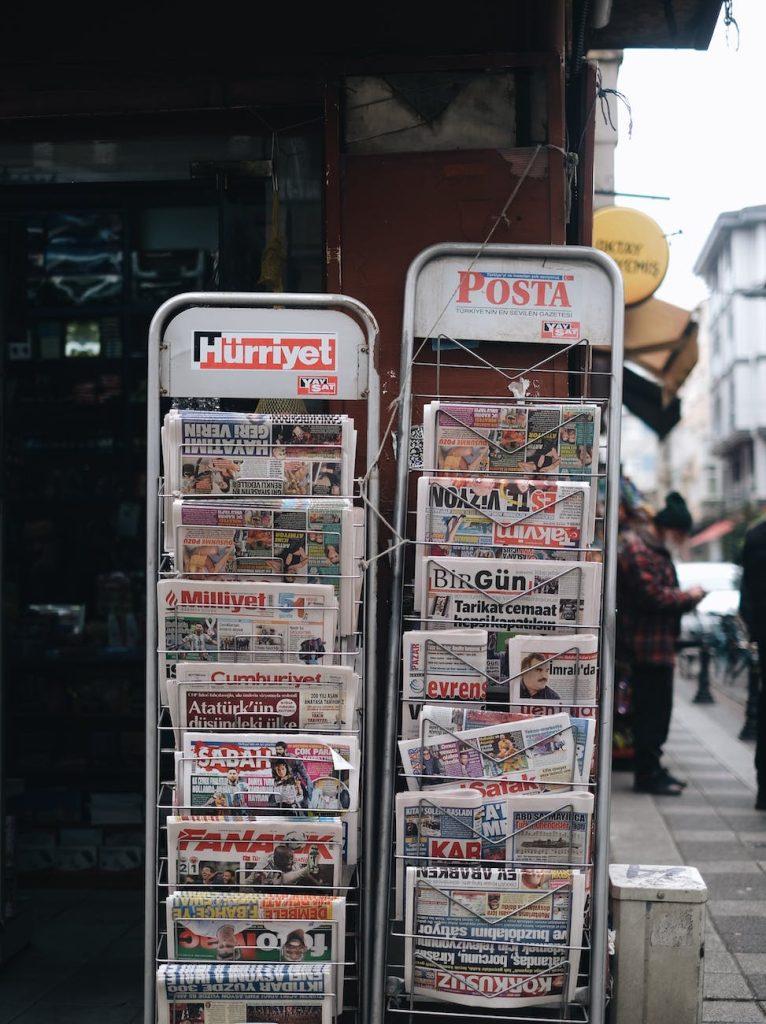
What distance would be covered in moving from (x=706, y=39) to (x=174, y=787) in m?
4.31

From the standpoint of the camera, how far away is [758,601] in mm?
6852

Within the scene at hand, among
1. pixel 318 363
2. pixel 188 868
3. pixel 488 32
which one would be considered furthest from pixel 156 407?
pixel 488 32

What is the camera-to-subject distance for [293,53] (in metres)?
3.72

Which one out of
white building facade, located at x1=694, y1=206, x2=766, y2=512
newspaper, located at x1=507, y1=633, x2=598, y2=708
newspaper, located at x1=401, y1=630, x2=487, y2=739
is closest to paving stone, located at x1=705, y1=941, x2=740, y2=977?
newspaper, located at x1=507, y1=633, x2=598, y2=708

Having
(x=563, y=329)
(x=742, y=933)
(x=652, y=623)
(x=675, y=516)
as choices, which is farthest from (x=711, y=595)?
(x=563, y=329)

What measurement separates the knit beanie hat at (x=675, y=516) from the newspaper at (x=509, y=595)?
15.2 ft

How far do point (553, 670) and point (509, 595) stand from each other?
0.72 feet

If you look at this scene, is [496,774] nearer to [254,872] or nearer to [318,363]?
[254,872]

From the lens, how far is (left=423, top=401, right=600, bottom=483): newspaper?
2.98m

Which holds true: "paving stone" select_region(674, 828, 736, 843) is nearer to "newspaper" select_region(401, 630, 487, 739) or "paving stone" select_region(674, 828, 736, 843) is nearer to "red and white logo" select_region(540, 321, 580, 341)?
"newspaper" select_region(401, 630, 487, 739)

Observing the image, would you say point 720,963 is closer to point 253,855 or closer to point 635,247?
point 253,855

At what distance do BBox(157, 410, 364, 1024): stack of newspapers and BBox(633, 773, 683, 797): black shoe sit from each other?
502 centimetres

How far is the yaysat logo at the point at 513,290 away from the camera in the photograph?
3150 mm

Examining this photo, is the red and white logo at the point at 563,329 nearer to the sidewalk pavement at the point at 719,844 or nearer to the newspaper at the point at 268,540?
the newspaper at the point at 268,540
